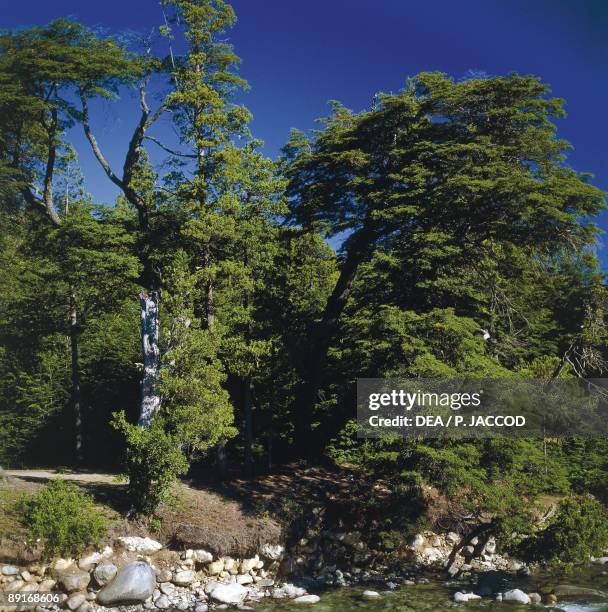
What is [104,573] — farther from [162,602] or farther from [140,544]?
[162,602]

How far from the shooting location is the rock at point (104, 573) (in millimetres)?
11227

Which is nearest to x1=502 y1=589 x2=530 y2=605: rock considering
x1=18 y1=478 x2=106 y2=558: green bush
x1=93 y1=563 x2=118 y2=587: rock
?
x1=93 y1=563 x2=118 y2=587: rock

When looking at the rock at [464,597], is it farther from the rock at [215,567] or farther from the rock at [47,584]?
the rock at [47,584]

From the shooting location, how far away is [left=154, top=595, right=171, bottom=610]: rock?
11.1 meters

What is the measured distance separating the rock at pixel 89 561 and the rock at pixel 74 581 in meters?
0.17

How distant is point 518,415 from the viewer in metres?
13.6

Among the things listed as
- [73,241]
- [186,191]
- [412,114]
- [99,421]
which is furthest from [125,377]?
[412,114]

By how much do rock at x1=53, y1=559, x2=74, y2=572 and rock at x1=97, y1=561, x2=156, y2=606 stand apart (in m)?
0.89

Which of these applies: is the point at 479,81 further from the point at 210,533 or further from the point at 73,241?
the point at 210,533

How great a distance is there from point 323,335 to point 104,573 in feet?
31.9

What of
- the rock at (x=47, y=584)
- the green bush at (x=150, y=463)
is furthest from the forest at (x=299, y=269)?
the rock at (x=47, y=584)

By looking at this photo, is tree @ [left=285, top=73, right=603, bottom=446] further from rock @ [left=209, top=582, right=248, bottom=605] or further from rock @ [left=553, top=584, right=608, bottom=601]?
rock @ [left=553, top=584, right=608, bottom=601]

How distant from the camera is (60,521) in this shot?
444 inches

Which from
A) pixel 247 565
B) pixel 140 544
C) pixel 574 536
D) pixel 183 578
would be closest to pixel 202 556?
pixel 183 578
